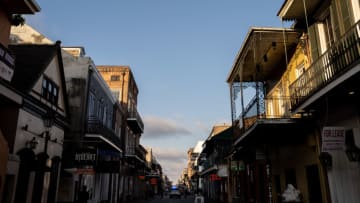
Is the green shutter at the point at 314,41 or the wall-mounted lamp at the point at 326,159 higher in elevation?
the green shutter at the point at 314,41

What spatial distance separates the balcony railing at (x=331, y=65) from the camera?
7.00 m

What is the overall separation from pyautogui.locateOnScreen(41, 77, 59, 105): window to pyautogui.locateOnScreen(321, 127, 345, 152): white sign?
11449mm

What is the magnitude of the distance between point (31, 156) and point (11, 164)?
41.1 inches

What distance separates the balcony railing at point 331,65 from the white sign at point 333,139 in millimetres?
1071

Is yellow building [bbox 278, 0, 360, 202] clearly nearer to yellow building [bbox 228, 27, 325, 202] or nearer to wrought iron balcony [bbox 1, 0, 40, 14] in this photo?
yellow building [bbox 228, 27, 325, 202]

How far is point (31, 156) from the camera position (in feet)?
39.6

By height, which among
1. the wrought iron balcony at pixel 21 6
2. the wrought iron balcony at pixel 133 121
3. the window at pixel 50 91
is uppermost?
the wrought iron balcony at pixel 133 121

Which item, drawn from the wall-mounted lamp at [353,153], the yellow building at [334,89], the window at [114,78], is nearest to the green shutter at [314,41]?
the yellow building at [334,89]

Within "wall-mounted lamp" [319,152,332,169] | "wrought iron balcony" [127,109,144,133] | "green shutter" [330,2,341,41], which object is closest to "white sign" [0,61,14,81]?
"green shutter" [330,2,341,41]

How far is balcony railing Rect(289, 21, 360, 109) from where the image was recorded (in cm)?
700

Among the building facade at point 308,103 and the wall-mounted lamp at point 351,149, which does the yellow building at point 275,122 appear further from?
the wall-mounted lamp at point 351,149

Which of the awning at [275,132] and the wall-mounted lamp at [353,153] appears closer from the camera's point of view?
the wall-mounted lamp at [353,153]

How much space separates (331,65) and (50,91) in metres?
12.1

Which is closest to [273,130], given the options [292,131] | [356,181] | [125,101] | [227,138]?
[292,131]
